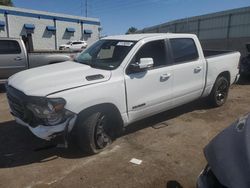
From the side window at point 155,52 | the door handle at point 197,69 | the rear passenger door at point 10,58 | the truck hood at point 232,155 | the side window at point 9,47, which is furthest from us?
the side window at point 9,47

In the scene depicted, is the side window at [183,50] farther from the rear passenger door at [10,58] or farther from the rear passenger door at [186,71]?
the rear passenger door at [10,58]

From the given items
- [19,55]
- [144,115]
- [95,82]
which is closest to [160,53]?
[144,115]

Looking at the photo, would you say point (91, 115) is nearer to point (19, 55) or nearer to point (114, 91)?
point (114, 91)

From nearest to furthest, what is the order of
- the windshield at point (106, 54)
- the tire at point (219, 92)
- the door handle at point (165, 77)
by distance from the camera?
the windshield at point (106, 54), the door handle at point (165, 77), the tire at point (219, 92)

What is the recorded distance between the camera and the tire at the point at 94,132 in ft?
13.8

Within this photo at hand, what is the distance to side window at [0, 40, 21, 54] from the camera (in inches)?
380

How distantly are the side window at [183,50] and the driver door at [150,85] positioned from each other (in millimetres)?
305

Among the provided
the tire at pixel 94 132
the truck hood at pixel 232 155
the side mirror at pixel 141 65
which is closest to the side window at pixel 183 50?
the side mirror at pixel 141 65

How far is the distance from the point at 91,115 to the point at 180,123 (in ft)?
7.93

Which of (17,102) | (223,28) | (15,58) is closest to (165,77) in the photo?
(17,102)

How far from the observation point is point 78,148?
4.68m

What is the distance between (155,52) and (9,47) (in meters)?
6.28

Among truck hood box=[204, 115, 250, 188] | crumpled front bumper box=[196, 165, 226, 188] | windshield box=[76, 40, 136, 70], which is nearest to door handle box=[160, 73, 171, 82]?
windshield box=[76, 40, 136, 70]

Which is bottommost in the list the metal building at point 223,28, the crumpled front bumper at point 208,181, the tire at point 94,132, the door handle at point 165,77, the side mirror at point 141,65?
the tire at point 94,132
